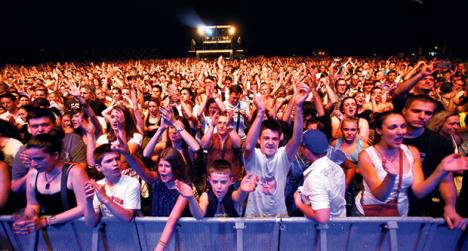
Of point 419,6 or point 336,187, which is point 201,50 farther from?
point 336,187

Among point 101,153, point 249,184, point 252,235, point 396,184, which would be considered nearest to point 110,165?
point 101,153

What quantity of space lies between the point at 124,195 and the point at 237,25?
181 ft

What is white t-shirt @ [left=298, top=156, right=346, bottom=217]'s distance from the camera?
2.20m

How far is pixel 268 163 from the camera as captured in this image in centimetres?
272

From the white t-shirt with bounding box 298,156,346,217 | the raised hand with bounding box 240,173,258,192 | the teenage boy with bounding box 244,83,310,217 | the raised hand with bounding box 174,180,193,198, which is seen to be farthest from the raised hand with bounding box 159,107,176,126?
the white t-shirt with bounding box 298,156,346,217

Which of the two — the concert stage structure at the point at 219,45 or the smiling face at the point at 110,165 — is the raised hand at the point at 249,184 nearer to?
the smiling face at the point at 110,165

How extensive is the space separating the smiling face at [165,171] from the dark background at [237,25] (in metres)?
24.5

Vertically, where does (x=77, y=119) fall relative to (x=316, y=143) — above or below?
above

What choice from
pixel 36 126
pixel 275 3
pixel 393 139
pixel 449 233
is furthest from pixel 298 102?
pixel 275 3

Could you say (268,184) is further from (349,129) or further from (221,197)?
(349,129)

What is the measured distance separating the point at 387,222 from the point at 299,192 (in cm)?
64

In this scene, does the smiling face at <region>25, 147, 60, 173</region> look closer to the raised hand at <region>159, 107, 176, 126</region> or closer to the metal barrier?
the metal barrier

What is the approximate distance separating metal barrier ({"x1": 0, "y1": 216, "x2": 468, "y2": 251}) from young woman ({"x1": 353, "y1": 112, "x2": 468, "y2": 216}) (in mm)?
191

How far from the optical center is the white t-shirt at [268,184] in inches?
103
